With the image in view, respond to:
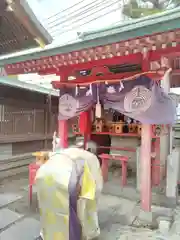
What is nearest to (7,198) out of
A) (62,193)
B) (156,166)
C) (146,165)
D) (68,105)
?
(68,105)

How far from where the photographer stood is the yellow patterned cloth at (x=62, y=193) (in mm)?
2641

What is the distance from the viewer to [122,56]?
4.59 metres

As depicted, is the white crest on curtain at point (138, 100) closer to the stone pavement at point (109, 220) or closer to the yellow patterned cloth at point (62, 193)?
the yellow patterned cloth at point (62, 193)

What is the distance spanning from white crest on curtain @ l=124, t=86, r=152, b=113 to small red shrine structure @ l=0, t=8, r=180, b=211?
0.32 meters

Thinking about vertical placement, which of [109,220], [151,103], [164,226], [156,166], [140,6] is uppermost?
[140,6]

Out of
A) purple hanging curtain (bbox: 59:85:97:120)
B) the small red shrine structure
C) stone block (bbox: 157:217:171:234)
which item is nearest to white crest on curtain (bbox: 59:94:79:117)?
purple hanging curtain (bbox: 59:85:97:120)

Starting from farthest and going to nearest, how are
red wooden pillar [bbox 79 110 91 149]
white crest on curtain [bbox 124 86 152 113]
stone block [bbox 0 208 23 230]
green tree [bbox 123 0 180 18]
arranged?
1. green tree [bbox 123 0 180 18]
2. red wooden pillar [bbox 79 110 91 149]
3. white crest on curtain [bbox 124 86 152 113]
4. stone block [bbox 0 208 23 230]

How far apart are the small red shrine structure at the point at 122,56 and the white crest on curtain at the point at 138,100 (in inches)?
12.6

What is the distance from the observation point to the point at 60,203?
2.65 m

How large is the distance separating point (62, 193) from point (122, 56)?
3321 millimetres

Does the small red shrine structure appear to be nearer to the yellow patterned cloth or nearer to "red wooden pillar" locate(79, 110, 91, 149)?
"red wooden pillar" locate(79, 110, 91, 149)

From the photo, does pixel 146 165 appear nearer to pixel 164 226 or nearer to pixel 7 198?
pixel 164 226

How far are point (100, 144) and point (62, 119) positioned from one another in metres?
3.06

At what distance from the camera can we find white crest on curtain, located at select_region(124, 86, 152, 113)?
14.0ft
